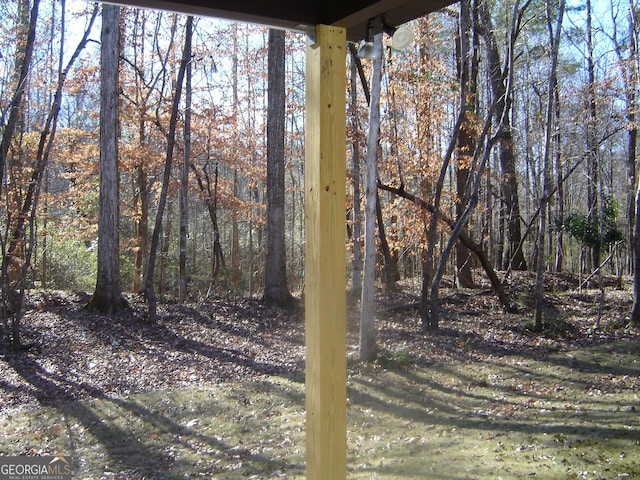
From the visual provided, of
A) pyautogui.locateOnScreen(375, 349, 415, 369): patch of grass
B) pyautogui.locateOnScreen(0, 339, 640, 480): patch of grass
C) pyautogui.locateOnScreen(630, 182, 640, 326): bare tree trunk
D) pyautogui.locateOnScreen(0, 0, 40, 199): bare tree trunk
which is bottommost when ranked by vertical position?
pyautogui.locateOnScreen(0, 339, 640, 480): patch of grass

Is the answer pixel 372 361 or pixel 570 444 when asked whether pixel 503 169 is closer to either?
pixel 372 361

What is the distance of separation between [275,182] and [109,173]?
3.14 meters

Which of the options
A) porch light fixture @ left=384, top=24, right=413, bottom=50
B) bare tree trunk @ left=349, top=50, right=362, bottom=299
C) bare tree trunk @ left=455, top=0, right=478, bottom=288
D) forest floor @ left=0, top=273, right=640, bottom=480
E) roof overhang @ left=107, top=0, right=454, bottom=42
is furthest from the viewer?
bare tree trunk @ left=455, top=0, right=478, bottom=288

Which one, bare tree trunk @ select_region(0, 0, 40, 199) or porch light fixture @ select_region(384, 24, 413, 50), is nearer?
porch light fixture @ select_region(384, 24, 413, 50)

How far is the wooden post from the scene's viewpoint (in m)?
2.09

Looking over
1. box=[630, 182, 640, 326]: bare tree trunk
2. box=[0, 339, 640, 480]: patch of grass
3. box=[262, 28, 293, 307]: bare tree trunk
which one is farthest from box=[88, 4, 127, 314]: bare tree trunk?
box=[630, 182, 640, 326]: bare tree trunk

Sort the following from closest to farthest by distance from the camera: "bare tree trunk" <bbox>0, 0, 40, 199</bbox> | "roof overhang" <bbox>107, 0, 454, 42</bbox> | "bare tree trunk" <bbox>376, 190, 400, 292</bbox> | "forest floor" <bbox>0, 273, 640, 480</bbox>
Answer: "roof overhang" <bbox>107, 0, 454, 42</bbox> → "forest floor" <bbox>0, 273, 640, 480</bbox> → "bare tree trunk" <bbox>0, 0, 40, 199</bbox> → "bare tree trunk" <bbox>376, 190, 400, 292</bbox>

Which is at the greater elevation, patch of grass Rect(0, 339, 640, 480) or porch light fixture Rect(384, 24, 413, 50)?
porch light fixture Rect(384, 24, 413, 50)

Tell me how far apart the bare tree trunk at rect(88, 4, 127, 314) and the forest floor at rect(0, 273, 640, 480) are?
2.17 ft

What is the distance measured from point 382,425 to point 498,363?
256 cm

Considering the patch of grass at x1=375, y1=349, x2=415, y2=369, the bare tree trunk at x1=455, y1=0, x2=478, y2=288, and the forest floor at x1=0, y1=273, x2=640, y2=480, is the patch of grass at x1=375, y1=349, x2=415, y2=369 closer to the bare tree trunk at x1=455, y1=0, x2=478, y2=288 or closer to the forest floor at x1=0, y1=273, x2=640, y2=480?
the forest floor at x1=0, y1=273, x2=640, y2=480

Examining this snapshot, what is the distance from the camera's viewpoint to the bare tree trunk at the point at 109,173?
9422 mm

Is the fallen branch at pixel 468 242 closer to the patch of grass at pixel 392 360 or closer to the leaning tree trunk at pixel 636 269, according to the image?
the leaning tree trunk at pixel 636 269

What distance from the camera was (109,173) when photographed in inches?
378
